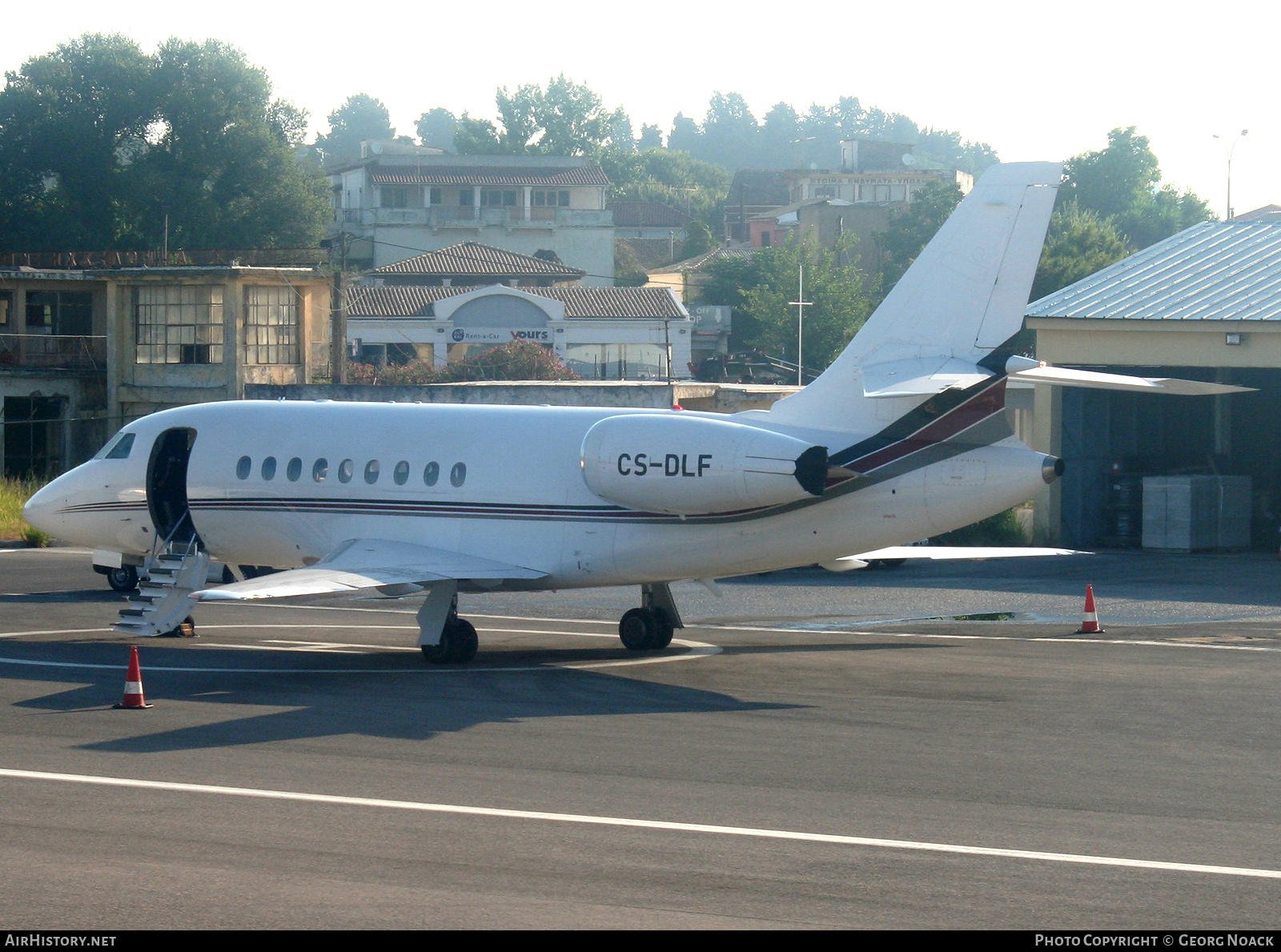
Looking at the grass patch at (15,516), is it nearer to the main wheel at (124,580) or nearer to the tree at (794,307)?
the main wheel at (124,580)

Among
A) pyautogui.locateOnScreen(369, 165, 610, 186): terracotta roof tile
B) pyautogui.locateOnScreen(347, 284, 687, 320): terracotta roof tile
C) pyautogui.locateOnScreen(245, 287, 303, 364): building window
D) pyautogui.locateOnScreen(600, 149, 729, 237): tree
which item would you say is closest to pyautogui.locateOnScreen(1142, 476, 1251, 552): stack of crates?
pyautogui.locateOnScreen(245, 287, 303, 364): building window

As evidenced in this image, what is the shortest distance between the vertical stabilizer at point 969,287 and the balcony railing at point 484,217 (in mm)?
86199

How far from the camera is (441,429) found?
20312 millimetres

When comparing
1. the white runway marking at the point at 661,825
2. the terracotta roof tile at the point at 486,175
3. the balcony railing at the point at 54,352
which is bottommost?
the white runway marking at the point at 661,825

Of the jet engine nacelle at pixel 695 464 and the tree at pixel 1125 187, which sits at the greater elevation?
the tree at pixel 1125 187

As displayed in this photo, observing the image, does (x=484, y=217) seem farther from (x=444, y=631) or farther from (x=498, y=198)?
(x=444, y=631)

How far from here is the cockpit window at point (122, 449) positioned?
22.5 m

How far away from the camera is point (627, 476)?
18094mm

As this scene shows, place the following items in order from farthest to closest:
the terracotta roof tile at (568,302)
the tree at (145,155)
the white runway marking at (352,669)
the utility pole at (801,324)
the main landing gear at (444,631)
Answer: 1. the tree at (145,155)
2. the terracotta roof tile at (568,302)
3. the utility pole at (801,324)
4. the main landing gear at (444,631)
5. the white runway marking at (352,669)

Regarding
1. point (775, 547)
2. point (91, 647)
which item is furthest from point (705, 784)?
point (91, 647)

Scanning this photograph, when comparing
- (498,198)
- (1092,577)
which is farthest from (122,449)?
(498,198)

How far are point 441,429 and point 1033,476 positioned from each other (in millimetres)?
7840

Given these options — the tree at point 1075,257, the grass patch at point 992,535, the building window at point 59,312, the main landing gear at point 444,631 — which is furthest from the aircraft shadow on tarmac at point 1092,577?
the tree at point 1075,257

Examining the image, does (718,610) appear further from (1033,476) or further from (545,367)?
(545,367)
